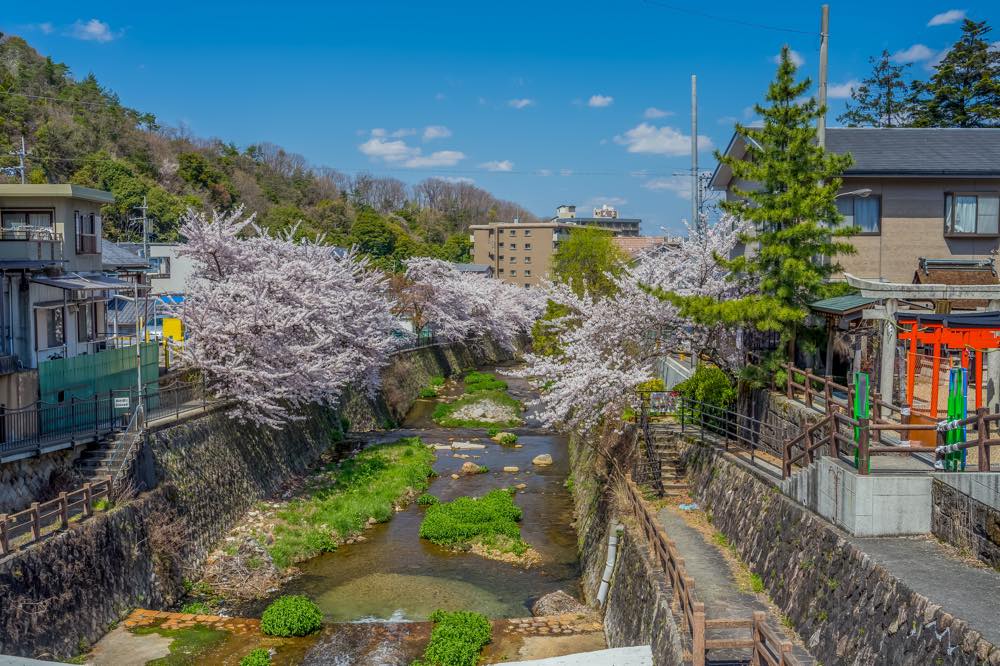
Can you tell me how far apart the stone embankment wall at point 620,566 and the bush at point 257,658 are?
699 centimetres

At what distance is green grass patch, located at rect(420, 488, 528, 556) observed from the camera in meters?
23.5

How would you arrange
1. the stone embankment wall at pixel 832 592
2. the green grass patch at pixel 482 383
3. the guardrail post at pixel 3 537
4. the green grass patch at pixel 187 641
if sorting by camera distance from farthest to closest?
the green grass patch at pixel 482 383 < the green grass patch at pixel 187 641 < the guardrail post at pixel 3 537 < the stone embankment wall at pixel 832 592

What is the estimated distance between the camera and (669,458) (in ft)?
72.3

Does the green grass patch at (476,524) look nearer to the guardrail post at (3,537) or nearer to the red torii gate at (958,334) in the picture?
the red torii gate at (958,334)

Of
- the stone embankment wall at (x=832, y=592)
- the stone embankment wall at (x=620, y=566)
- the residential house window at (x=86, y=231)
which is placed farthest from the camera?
Result: the residential house window at (x=86, y=231)

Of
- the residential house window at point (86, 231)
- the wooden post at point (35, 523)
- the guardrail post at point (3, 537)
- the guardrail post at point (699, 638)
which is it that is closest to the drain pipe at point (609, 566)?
the guardrail post at point (699, 638)

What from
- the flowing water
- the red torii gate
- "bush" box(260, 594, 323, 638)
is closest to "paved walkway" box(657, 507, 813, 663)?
the flowing water

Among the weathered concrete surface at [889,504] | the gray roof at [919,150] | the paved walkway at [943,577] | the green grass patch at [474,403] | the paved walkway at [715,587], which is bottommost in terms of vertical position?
the green grass patch at [474,403]

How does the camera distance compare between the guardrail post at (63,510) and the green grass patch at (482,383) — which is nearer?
the guardrail post at (63,510)

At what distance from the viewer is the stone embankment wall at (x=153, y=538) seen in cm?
1463

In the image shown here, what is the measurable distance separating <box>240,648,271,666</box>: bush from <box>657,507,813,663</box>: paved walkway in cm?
861

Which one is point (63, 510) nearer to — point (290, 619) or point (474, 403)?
point (290, 619)

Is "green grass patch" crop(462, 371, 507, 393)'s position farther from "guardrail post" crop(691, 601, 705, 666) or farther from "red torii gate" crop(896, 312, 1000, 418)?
"guardrail post" crop(691, 601, 705, 666)

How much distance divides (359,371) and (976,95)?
41.1 metres
